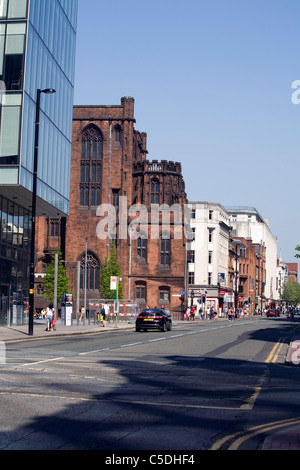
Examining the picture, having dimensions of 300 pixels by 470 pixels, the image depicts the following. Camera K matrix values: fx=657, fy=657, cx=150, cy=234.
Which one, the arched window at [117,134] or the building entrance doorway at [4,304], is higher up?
the arched window at [117,134]

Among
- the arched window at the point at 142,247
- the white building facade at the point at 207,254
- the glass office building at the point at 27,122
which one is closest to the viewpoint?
the glass office building at the point at 27,122

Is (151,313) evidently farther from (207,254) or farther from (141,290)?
(207,254)

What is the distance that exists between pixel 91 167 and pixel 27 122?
158 feet

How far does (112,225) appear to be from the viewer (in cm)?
8244

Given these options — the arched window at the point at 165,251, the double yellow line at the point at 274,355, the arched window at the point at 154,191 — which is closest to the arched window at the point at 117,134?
the arched window at the point at 154,191

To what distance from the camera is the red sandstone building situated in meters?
82.5

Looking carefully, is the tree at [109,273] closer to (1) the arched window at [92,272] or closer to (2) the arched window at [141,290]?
(1) the arched window at [92,272]

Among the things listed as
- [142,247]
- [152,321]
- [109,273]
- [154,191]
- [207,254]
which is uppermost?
[154,191]

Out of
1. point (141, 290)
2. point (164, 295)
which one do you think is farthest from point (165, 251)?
point (141, 290)

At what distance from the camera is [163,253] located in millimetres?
85250

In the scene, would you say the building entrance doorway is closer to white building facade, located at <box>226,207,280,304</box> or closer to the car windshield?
the car windshield

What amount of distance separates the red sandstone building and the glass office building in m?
35.8

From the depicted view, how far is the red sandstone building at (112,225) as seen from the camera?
8250 cm

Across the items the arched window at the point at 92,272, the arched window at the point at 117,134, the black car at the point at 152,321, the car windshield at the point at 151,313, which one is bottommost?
the black car at the point at 152,321
